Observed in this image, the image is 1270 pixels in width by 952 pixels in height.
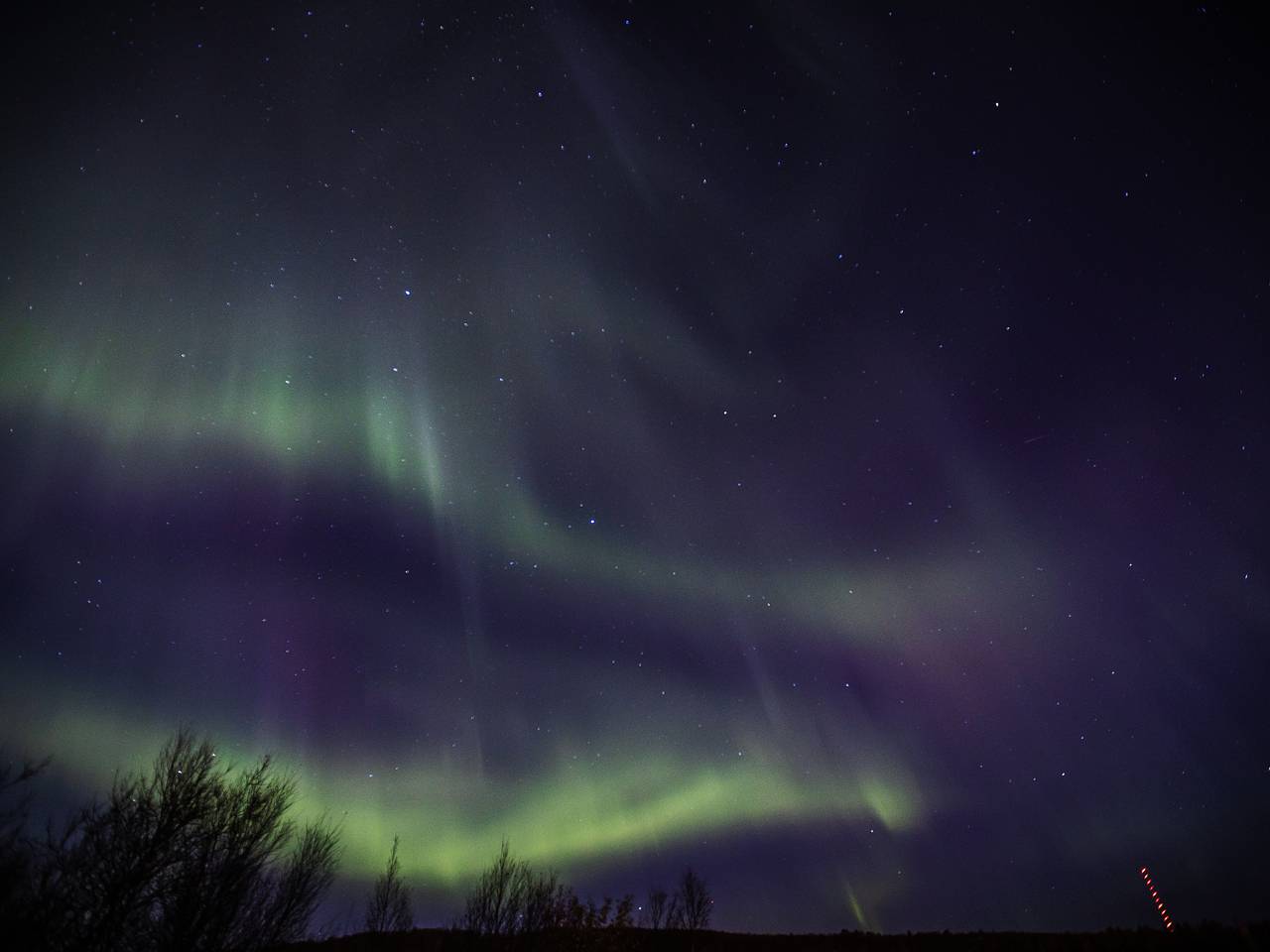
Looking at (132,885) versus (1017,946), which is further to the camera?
(1017,946)

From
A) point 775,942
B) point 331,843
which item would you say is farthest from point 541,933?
point 775,942

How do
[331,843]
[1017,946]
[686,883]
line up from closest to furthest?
[331,843] → [1017,946] → [686,883]

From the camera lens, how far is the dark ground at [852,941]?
37.8 m

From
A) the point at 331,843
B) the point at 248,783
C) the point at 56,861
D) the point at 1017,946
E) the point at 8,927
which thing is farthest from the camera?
the point at 1017,946

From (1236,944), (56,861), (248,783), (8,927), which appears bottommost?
(1236,944)

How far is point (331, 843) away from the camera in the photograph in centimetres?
3067

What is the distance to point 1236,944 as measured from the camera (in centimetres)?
3544

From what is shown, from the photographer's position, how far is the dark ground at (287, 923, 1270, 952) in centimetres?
3781

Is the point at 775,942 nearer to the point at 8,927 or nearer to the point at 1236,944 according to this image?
the point at 1236,944

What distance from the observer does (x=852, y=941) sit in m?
69.9

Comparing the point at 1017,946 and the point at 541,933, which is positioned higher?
the point at 541,933

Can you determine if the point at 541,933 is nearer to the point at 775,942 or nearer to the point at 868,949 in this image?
the point at 868,949

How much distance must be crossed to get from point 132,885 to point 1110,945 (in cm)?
5535

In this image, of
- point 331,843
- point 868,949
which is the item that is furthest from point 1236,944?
point 331,843
